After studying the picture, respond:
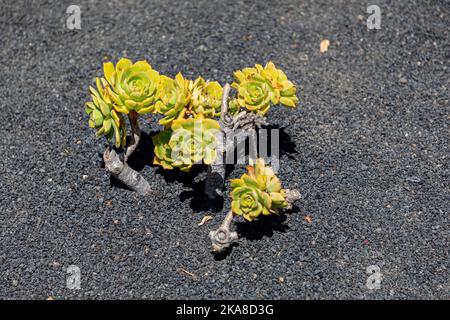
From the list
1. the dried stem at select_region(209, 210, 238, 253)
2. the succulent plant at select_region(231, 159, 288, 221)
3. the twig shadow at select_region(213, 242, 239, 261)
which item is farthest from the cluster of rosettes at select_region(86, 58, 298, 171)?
the twig shadow at select_region(213, 242, 239, 261)

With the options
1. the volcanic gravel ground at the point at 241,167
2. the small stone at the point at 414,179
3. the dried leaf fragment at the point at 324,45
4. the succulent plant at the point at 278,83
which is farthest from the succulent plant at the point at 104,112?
the dried leaf fragment at the point at 324,45

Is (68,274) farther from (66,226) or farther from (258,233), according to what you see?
(258,233)

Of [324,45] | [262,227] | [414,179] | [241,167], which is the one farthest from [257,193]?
[324,45]

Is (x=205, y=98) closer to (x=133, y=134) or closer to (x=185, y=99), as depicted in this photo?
(x=185, y=99)

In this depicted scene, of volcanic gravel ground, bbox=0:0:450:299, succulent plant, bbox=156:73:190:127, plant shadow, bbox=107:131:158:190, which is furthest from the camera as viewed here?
plant shadow, bbox=107:131:158:190

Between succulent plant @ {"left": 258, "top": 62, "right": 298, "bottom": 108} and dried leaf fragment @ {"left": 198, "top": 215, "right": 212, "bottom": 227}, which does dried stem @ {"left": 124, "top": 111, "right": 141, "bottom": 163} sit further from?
succulent plant @ {"left": 258, "top": 62, "right": 298, "bottom": 108}

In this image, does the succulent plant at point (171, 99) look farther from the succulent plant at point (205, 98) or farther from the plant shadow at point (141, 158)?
the plant shadow at point (141, 158)

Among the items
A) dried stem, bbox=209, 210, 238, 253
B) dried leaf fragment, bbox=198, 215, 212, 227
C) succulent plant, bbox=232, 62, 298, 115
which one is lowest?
dried stem, bbox=209, 210, 238, 253
